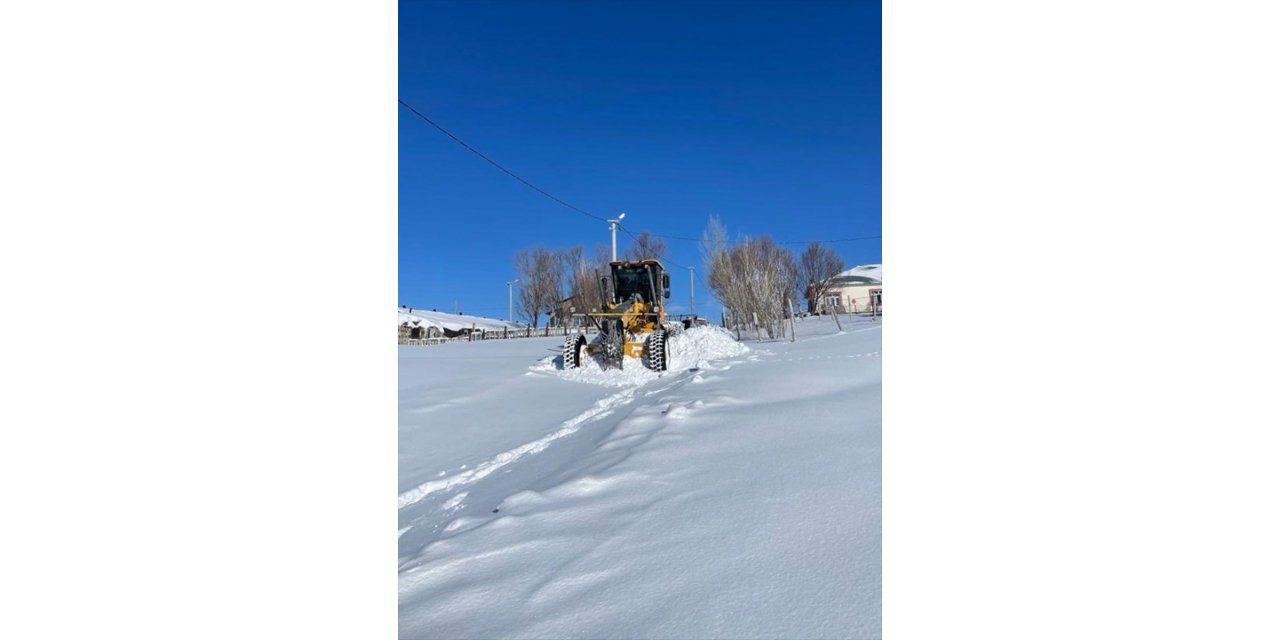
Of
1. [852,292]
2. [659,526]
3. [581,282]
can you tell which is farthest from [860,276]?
[659,526]

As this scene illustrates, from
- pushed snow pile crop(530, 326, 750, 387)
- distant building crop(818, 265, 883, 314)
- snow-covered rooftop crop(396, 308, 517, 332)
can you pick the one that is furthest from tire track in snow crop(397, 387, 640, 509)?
distant building crop(818, 265, 883, 314)

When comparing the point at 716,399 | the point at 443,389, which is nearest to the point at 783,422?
the point at 716,399

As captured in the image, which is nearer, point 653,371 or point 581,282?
point 653,371

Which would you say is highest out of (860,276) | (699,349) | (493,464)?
(860,276)

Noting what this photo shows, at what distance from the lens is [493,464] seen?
3422 millimetres

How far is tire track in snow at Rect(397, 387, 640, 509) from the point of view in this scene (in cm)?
294

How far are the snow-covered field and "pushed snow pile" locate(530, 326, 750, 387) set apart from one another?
12.0ft

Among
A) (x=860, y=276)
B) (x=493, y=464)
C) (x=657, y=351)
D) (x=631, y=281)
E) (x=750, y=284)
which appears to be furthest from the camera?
(x=860, y=276)

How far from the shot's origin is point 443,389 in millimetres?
6441

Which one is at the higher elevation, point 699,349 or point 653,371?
point 699,349

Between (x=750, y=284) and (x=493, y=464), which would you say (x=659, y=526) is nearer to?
(x=493, y=464)

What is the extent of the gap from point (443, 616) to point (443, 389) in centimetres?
531

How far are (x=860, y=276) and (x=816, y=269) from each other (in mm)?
4354

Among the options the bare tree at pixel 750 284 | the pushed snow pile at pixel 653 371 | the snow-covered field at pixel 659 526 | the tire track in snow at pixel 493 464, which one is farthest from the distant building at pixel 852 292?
the snow-covered field at pixel 659 526
